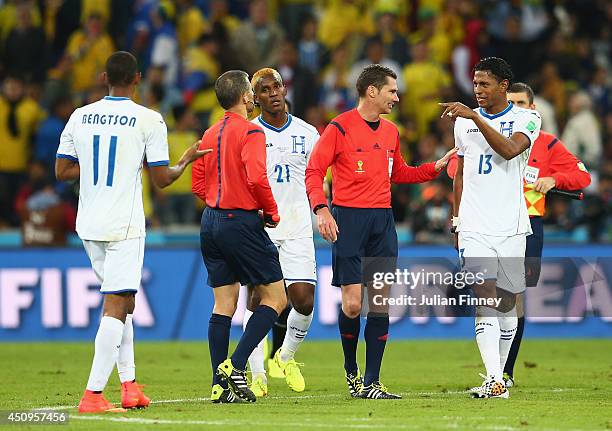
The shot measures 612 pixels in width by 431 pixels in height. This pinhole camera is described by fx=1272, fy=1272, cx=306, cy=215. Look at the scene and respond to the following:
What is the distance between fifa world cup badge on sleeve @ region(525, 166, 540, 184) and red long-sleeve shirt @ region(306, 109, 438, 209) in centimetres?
146

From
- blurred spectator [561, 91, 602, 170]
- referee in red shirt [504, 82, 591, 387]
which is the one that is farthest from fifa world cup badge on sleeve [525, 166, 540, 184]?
blurred spectator [561, 91, 602, 170]

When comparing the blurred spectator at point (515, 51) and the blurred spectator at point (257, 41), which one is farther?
the blurred spectator at point (515, 51)

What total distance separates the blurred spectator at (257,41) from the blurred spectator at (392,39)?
64.6 inches

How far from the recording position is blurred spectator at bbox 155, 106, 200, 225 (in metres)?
19.0

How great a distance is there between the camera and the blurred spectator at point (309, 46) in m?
20.9

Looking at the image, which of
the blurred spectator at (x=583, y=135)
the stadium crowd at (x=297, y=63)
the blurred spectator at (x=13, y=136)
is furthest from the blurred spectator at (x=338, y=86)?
the blurred spectator at (x=13, y=136)

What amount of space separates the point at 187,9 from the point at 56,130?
3743mm

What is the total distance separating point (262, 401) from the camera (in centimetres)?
1031

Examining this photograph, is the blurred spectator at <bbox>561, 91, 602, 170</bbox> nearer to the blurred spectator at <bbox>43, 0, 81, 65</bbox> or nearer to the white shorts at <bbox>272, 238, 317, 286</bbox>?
the white shorts at <bbox>272, 238, 317, 286</bbox>

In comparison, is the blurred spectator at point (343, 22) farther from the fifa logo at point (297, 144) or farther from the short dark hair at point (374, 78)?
the short dark hair at point (374, 78)

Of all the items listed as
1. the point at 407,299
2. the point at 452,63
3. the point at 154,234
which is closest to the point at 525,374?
the point at 407,299

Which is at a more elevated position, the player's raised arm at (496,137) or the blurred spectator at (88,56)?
the blurred spectator at (88,56)

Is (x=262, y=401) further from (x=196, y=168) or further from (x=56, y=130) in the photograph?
(x=56, y=130)


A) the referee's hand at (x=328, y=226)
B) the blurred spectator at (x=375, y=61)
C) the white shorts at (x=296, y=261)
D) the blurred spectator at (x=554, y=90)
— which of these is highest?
the blurred spectator at (x=375, y=61)
